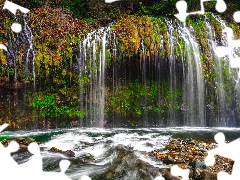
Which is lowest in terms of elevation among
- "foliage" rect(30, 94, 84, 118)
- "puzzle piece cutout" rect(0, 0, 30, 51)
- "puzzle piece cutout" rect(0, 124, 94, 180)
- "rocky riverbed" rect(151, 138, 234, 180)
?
"rocky riverbed" rect(151, 138, 234, 180)

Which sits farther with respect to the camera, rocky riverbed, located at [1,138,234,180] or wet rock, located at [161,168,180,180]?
rocky riverbed, located at [1,138,234,180]

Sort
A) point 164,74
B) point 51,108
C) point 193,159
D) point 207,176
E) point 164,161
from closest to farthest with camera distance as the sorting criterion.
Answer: point 207,176 → point 164,161 → point 193,159 → point 51,108 → point 164,74

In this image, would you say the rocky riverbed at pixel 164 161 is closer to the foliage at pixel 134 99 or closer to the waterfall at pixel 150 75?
the waterfall at pixel 150 75

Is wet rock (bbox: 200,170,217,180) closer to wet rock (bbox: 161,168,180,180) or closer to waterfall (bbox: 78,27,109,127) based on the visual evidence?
wet rock (bbox: 161,168,180,180)

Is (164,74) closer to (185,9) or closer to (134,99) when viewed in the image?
(134,99)

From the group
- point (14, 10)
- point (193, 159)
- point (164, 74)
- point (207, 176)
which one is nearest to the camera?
point (207, 176)

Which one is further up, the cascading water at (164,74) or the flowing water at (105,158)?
the cascading water at (164,74)

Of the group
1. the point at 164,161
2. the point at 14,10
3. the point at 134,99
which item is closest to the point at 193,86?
the point at 134,99

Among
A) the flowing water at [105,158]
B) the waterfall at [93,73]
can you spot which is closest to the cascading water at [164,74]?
the waterfall at [93,73]

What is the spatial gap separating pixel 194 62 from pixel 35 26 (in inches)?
237

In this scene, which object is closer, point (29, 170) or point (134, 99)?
point (29, 170)

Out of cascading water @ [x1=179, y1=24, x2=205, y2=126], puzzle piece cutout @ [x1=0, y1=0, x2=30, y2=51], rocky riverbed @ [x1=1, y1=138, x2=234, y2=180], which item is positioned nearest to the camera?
rocky riverbed @ [x1=1, y1=138, x2=234, y2=180]

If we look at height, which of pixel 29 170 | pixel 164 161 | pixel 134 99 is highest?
pixel 134 99

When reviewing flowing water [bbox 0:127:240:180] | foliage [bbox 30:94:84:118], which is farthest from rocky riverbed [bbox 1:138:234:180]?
foliage [bbox 30:94:84:118]
